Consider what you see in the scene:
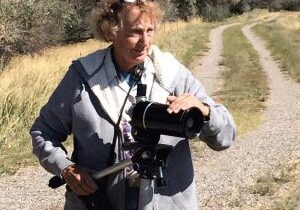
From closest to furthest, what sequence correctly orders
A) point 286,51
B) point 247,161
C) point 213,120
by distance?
1. point 213,120
2. point 247,161
3. point 286,51

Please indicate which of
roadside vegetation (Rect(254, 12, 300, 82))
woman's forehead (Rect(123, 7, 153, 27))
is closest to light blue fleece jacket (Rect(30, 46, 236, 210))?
woman's forehead (Rect(123, 7, 153, 27))

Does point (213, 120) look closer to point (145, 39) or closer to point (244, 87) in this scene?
point (145, 39)

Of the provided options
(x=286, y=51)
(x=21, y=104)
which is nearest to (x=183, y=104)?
(x=21, y=104)

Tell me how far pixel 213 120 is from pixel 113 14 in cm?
49

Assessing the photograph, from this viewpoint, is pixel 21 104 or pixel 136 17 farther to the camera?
pixel 21 104

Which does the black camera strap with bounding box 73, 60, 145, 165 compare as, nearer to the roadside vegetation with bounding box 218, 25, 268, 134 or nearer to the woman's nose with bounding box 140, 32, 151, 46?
the woman's nose with bounding box 140, 32, 151, 46

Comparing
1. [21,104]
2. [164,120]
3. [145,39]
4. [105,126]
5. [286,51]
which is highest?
[145,39]

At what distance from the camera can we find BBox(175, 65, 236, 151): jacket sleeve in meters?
1.88

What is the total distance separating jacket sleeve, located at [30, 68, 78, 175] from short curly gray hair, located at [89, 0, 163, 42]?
0.18m

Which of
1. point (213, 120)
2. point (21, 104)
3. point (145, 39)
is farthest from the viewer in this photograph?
point (21, 104)

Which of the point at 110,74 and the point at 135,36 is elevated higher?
the point at 135,36

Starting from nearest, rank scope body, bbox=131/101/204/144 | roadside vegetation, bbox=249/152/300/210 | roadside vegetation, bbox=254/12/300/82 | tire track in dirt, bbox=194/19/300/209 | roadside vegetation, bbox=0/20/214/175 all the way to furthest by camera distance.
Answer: scope body, bbox=131/101/204/144, roadside vegetation, bbox=249/152/300/210, tire track in dirt, bbox=194/19/300/209, roadside vegetation, bbox=0/20/214/175, roadside vegetation, bbox=254/12/300/82

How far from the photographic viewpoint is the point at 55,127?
2.12m

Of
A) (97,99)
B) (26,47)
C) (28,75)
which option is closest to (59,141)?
(97,99)
